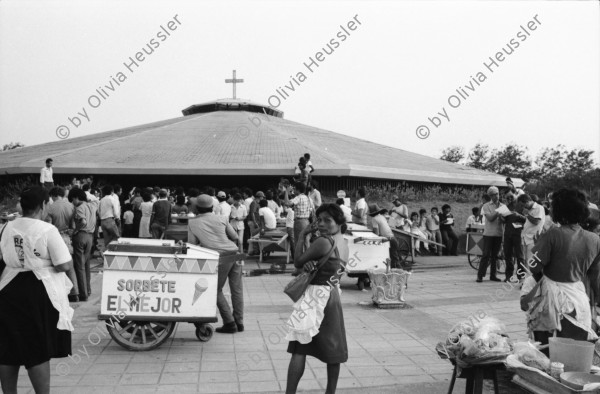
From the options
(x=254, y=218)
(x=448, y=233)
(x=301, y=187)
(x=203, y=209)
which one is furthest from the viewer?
Result: (x=448, y=233)

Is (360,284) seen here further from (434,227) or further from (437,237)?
(437,237)

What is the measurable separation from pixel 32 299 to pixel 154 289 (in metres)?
1.88

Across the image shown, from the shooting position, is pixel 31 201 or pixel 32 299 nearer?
pixel 32 299

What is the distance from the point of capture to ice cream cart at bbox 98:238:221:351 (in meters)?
6.12

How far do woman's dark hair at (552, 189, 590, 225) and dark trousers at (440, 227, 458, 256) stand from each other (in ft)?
41.9

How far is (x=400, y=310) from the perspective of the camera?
28.3ft

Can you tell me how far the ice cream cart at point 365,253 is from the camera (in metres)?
10.4

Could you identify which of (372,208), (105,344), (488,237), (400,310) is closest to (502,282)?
(488,237)

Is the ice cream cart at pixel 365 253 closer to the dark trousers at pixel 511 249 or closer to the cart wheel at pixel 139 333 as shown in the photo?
the dark trousers at pixel 511 249

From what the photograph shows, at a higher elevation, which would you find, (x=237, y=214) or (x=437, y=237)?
(x=237, y=214)

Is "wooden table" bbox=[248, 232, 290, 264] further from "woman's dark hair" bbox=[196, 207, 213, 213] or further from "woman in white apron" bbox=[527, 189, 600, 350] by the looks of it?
"woman in white apron" bbox=[527, 189, 600, 350]

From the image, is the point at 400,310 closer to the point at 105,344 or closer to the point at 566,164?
the point at 105,344

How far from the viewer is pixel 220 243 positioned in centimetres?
695

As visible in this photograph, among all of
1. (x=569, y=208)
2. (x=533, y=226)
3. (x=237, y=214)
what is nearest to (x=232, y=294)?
(x=569, y=208)
